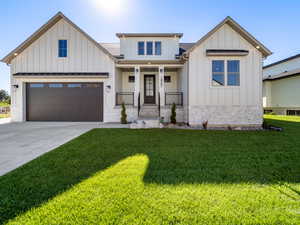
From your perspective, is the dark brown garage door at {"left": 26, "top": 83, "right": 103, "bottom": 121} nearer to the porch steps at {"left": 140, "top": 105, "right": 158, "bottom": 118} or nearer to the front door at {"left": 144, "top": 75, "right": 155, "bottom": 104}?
the porch steps at {"left": 140, "top": 105, "right": 158, "bottom": 118}

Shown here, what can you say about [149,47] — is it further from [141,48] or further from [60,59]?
[60,59]

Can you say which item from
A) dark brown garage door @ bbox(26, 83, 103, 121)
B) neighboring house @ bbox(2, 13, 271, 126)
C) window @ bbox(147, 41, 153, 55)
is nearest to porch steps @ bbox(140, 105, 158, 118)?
neighboring house @ bbox(2, 13, 271, 126)

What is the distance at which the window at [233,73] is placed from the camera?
8.68m

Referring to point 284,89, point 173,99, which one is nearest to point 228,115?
point 173,99

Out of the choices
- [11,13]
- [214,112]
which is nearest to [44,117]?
[11,13]

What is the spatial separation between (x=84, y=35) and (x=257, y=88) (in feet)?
35.9

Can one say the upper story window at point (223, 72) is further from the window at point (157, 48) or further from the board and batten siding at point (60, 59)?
the board and batten siding at point (60, 59)

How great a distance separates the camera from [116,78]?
10703 mm

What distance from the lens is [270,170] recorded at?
3.29 meters

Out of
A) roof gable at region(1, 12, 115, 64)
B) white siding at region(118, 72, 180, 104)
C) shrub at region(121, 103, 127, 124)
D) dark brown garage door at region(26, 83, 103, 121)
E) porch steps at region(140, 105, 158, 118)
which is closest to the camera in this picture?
roof gable at region(1, 12, 115, 64)

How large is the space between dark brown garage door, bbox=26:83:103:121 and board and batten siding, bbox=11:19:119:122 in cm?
47

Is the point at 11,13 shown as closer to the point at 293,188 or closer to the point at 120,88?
the point at 120,88

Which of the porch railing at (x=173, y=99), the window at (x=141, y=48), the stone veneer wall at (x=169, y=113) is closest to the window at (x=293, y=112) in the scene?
the porch railing at (x=173, y=99)

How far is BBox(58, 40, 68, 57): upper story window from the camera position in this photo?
1010 centimetres
